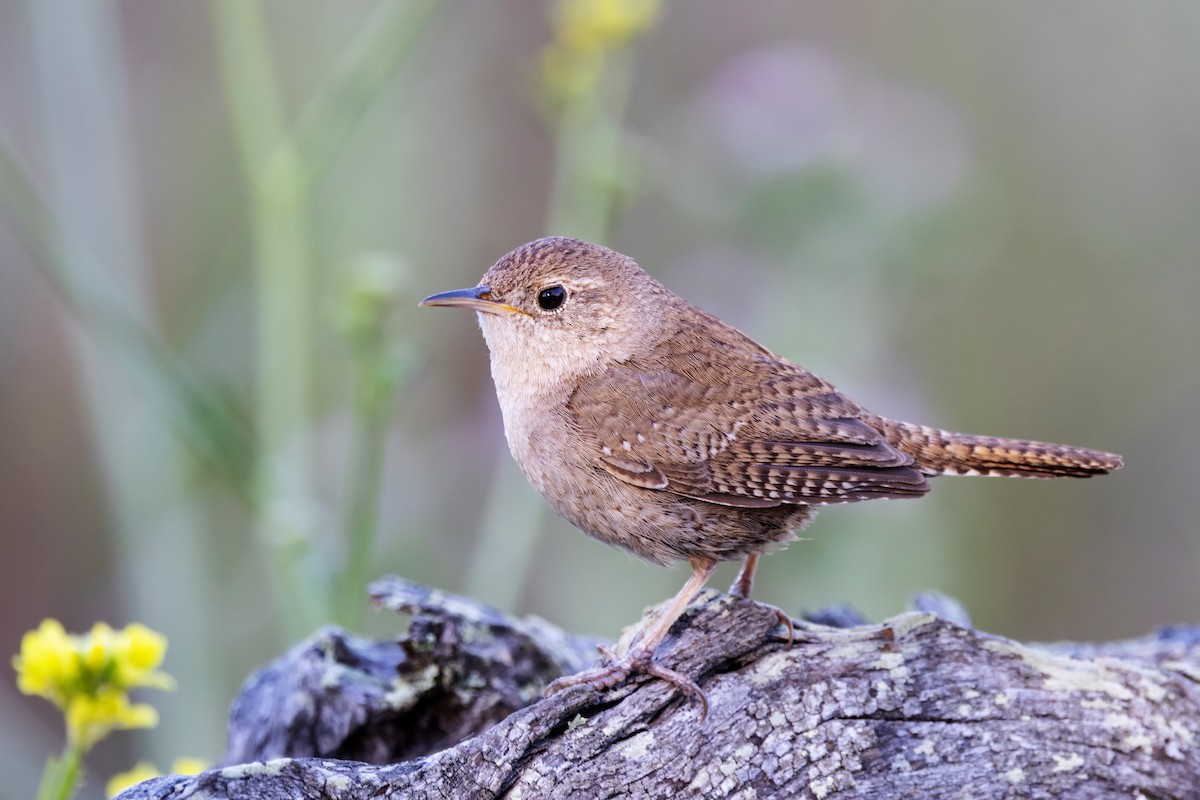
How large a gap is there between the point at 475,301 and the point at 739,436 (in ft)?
2.56

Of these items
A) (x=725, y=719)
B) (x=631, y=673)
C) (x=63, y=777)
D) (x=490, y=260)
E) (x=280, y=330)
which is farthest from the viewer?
(x=490, y=260)

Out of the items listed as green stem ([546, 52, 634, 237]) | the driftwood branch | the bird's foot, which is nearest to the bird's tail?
the driftwood branch

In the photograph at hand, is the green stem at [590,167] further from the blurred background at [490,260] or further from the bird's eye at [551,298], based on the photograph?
the bird's eye at [551,298]

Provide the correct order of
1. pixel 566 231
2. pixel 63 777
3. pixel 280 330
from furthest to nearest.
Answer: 1. pixel 566 231
2. pixel 280 330
3. pixel 63 777

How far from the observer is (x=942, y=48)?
6453 mm

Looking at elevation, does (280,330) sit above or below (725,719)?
above

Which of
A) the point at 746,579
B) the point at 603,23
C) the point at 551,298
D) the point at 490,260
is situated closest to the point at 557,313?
the point at 551,298

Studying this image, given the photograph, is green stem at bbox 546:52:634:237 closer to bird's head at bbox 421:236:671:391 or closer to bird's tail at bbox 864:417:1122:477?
bird's head at bbox 421:236:671:391

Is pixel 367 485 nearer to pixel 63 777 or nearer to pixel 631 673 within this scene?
pixel 631 673

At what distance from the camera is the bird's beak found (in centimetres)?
326

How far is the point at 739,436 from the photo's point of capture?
312 cm

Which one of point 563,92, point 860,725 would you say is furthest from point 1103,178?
point 860,725

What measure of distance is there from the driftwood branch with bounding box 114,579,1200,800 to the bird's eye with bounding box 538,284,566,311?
81cm

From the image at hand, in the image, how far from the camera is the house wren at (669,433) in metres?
3.00
